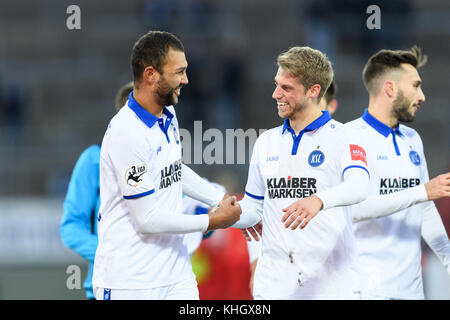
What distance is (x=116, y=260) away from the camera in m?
4.37

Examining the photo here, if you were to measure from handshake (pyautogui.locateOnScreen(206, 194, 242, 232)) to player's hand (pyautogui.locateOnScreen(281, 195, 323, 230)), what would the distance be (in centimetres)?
47

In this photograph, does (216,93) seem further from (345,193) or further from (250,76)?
(345,193)

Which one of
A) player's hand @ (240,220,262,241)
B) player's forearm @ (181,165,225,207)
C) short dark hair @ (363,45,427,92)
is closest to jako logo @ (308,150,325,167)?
player's hand @ (240,220,262,241)

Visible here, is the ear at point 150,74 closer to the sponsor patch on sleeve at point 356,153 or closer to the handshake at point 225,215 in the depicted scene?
the handshake at point 225,215

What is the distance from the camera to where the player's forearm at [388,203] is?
4.80 m

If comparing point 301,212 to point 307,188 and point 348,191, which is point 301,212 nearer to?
point 348,191

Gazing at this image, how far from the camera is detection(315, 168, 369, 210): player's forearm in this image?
162 inches

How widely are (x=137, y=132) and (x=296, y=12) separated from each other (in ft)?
33.9

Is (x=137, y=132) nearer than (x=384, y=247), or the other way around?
(x=137, y=132)

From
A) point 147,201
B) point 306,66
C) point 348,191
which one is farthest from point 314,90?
point 147,201

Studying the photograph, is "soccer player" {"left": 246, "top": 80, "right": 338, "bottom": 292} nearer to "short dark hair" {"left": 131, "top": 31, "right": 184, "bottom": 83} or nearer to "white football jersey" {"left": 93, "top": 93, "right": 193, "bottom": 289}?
"white football jersey" {"left": 93, "top": 93, "right": 193, "bottom": 289}

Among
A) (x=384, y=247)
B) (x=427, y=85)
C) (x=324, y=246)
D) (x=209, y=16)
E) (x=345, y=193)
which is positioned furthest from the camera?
(x=209, y=16)
